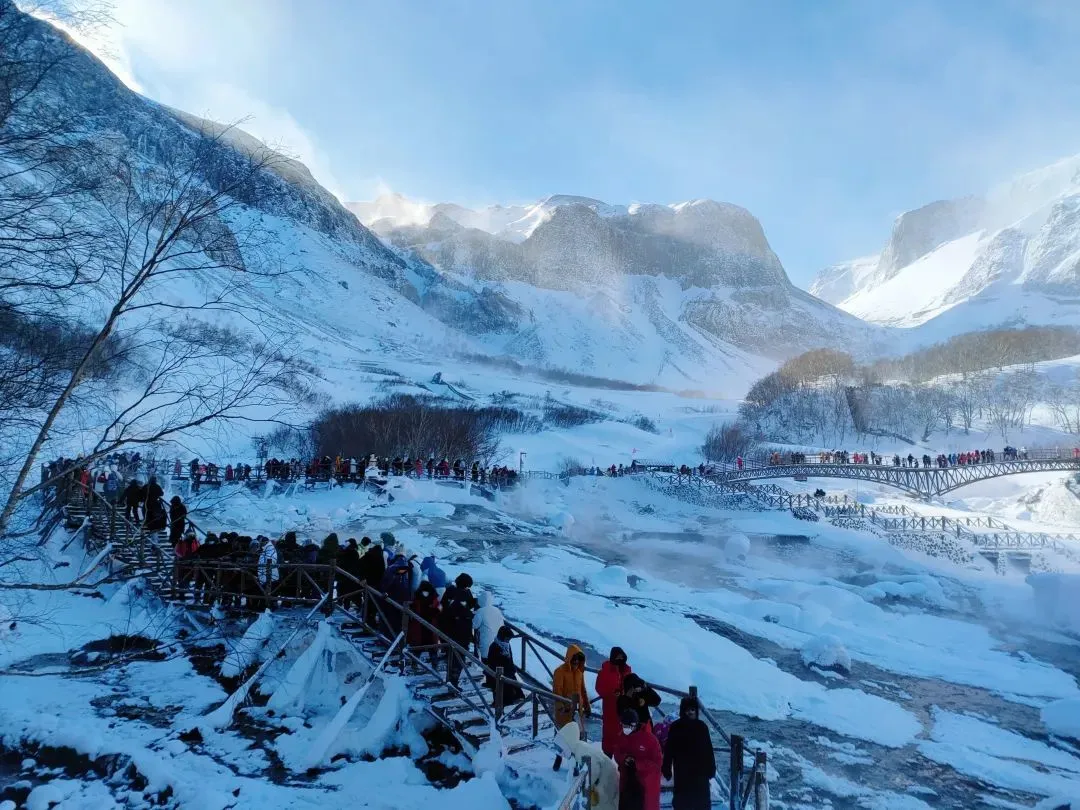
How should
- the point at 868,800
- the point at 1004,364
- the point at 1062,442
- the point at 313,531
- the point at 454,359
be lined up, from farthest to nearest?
the point at 454,359
the point at 1004,364
the point at 1062,442
the point at 313,531
the point at 868,800

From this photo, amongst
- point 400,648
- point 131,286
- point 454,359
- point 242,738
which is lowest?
point 242,738

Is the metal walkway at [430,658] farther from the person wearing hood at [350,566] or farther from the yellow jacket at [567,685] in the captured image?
the yellow jacket at [567,685]

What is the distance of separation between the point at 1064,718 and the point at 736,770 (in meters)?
10.0

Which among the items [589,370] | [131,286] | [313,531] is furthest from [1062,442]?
[589,370]

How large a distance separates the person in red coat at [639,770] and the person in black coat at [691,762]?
1.52 ft

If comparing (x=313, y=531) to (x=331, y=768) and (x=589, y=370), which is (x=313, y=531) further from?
(x=589, y=370)

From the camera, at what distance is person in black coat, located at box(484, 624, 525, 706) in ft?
28.3

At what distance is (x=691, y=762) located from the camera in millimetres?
6113

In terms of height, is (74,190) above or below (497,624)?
above

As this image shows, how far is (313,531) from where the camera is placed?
24953 millimetres

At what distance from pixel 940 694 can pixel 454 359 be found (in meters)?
150

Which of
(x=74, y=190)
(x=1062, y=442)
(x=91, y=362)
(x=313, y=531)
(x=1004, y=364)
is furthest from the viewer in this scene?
(x=1004, y=364)

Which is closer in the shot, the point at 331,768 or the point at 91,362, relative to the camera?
the point at 91,362

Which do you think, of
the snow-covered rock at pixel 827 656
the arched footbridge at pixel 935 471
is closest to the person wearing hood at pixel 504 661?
the snow-covered rock at pixel 827 656
